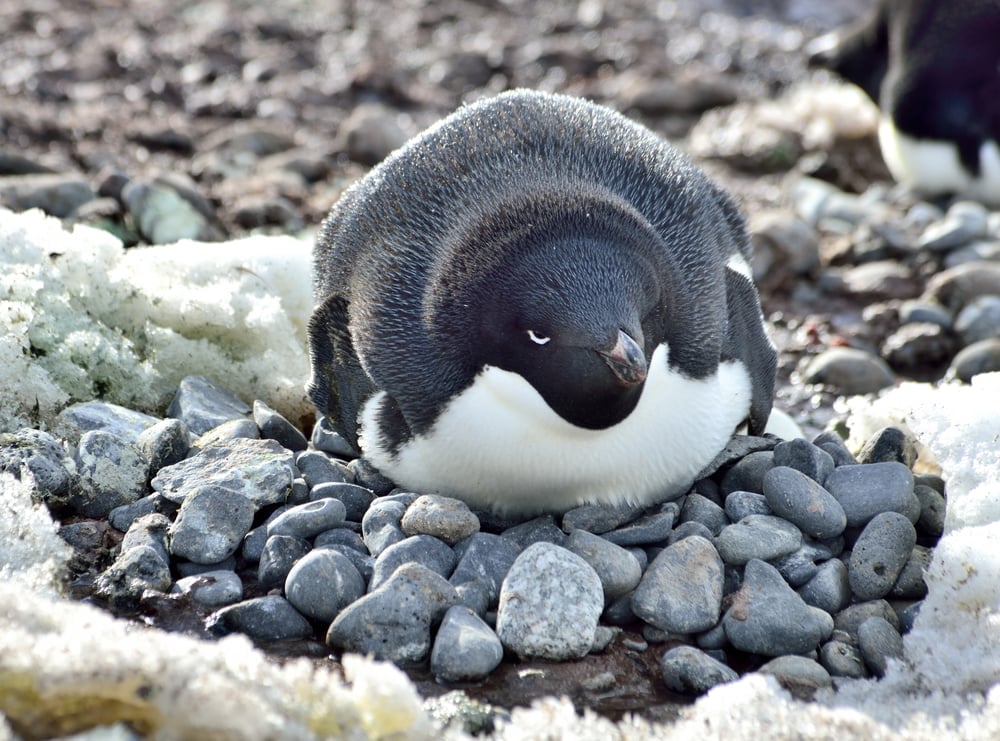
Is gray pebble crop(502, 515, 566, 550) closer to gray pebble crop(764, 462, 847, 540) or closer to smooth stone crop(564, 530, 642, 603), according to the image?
smooth stone crop(564, 530, 642, 603)

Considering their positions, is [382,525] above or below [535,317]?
below

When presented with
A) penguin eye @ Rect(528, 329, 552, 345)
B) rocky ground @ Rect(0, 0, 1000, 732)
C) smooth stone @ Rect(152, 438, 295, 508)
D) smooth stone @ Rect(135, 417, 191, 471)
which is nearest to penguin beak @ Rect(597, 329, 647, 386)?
penguin eye @ Rect(528, 329, 552, 345)

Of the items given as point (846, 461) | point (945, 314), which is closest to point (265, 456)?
point (846, 461)

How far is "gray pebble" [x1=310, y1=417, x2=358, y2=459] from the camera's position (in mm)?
4246

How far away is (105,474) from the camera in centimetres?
373

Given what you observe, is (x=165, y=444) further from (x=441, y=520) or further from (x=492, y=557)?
(x=492, y=557)

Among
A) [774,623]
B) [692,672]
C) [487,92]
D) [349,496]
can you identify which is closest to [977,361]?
[774,623]

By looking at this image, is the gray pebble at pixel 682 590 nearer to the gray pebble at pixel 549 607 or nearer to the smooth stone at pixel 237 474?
the gray pebble at pixel 549 607

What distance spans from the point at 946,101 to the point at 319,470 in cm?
596

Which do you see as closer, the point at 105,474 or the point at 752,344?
the point at 105,474

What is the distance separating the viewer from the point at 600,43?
13102 mm

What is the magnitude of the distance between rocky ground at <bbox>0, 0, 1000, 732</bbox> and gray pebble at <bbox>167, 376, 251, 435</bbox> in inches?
28.4

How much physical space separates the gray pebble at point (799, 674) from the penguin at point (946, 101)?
574 cm

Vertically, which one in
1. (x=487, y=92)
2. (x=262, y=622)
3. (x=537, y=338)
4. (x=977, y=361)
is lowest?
(x=487, y=92)
